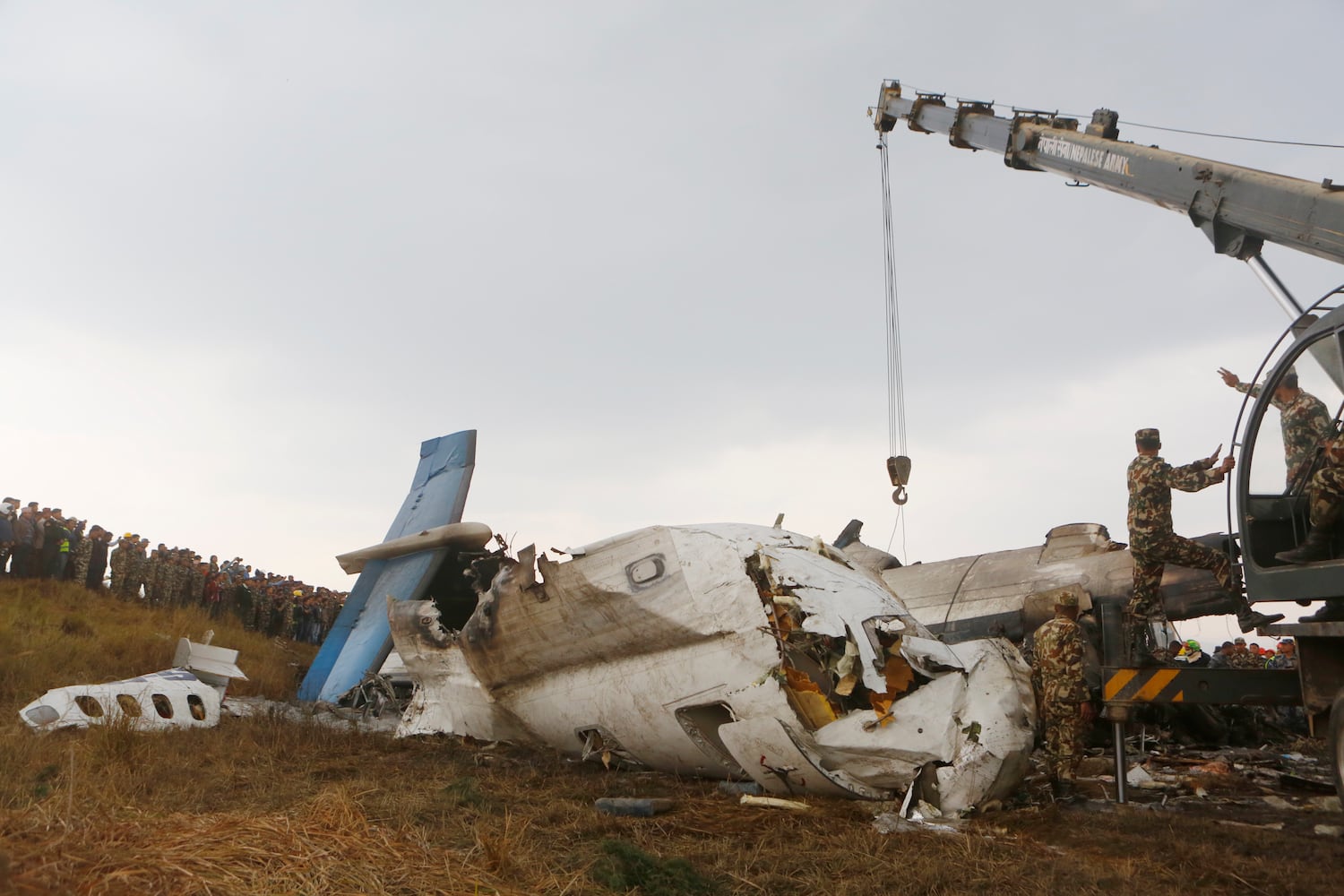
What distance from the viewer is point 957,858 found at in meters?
4.75

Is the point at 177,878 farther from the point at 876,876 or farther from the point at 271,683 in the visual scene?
the point at 271,683

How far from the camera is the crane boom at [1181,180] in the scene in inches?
265

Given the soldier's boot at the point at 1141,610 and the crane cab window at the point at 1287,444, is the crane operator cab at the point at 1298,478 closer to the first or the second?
the crane cab window at the point at 1287,444

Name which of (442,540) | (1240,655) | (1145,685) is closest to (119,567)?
(442,540)

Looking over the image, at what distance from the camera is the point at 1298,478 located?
5719mm

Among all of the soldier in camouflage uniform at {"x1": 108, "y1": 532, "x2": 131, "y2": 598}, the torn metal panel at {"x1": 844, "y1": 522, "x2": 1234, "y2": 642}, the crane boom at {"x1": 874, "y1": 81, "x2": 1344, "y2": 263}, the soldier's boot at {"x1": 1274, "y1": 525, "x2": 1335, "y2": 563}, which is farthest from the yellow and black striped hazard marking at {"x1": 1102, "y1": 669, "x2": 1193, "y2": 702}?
the soldier in camouflage uniform at {"x1": 108, "y1": 532, "x2": 131, "y2": 598}

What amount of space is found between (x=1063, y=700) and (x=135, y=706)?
8344 millimetres

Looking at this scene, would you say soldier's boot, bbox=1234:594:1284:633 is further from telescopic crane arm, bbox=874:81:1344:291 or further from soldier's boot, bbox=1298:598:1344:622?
telescopic crane arm, bbox=874:81:1344:291

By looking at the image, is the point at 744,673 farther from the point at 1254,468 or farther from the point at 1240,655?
the point at 1240,655

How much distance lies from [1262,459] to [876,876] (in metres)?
3.78

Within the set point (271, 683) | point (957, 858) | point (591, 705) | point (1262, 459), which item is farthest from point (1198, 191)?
point (271, 683)

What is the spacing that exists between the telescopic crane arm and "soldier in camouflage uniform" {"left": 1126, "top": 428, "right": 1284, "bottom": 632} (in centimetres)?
162

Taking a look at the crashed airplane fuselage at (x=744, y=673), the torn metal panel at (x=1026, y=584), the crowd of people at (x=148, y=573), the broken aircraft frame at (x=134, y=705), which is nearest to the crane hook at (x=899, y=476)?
the torn metal panel at (x=1026, y=584)

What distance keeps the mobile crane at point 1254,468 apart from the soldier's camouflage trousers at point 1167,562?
1.03ft
